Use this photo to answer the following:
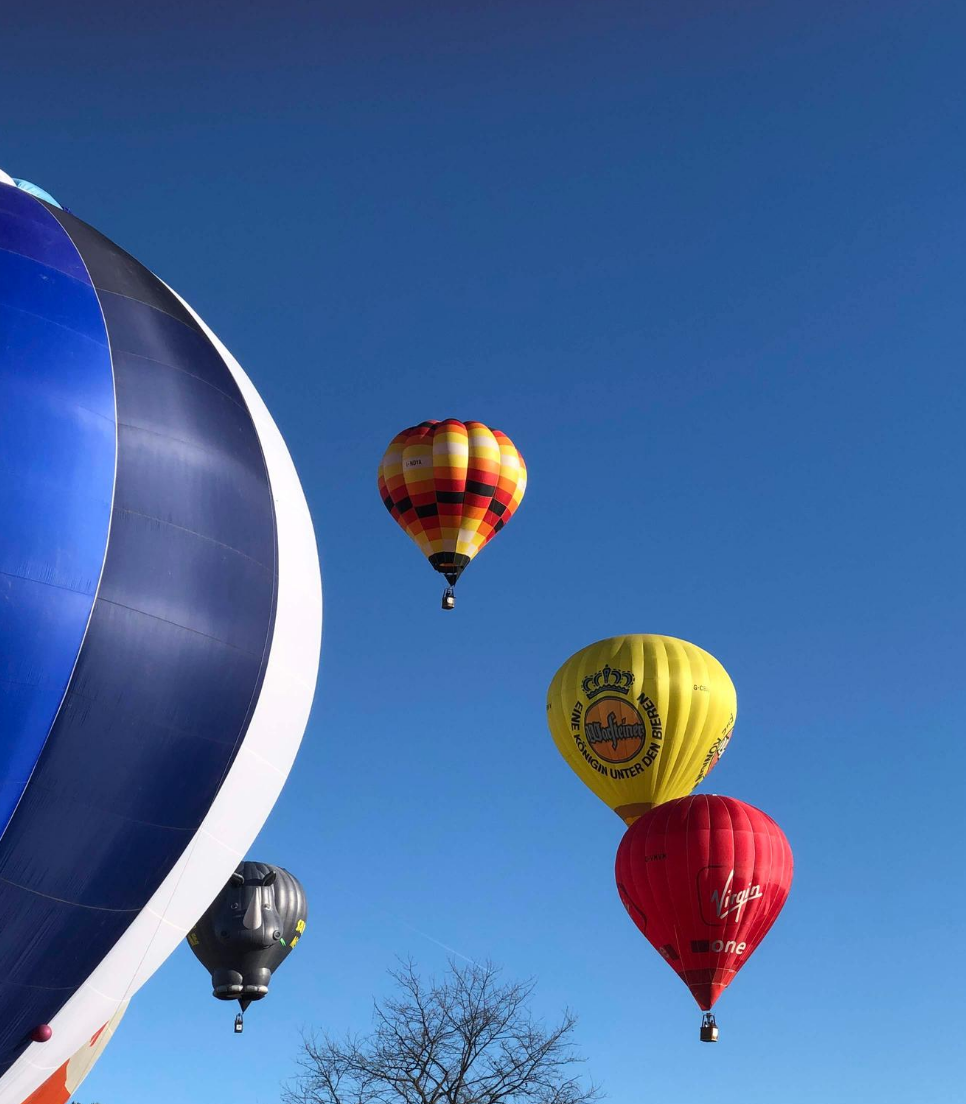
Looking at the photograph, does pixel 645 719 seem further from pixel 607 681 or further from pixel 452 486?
pixel 452 486

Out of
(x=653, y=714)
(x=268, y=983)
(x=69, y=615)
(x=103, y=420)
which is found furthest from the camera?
(x=653, y=714)

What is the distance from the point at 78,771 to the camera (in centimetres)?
1129

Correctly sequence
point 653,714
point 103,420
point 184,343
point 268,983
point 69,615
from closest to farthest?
1. point 69,615
2. point 103,420
3. point 184,343
4. point 268,983
5. point 653,714

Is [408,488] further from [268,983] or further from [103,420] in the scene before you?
[103,420]

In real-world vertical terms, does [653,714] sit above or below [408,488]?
below

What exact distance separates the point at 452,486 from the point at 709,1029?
11.3 meters

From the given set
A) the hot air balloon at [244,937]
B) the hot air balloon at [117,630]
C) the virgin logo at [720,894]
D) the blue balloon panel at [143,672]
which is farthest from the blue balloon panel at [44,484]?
the virgin logo at [720,894]

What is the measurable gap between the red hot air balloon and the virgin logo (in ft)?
0.05

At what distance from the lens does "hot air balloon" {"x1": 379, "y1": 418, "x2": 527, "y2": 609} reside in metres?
30.7

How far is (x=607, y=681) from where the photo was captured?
30281 mm

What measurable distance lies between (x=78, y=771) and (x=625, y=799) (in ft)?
65.4

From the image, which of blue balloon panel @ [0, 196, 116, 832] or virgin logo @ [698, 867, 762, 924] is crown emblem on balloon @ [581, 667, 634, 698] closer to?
virgin logo @ [698, 867, 762, 924]

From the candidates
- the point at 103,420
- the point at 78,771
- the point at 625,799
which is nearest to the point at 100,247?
the point at 103,420

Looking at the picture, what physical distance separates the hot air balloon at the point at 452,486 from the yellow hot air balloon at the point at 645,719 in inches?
135
